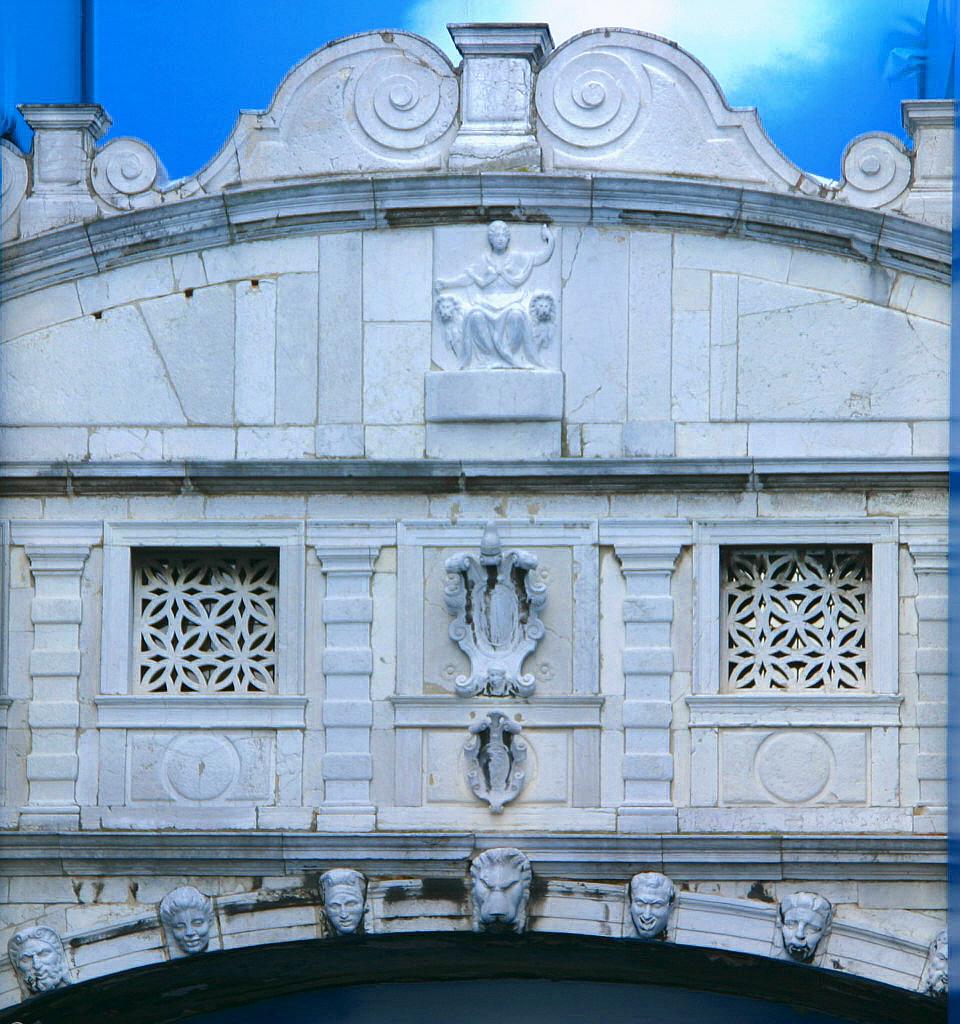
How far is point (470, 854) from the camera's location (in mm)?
10867

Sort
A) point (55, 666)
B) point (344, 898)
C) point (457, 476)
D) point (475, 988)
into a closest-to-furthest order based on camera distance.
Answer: point (344, 898) → point (457, 476) → point (55, 666) → point (475, 988)

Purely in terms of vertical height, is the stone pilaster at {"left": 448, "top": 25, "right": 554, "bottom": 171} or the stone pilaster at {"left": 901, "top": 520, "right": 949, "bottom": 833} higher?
the stone pilaster at {"left": 448, "top": 25, "right": 554, "bottom": 171}

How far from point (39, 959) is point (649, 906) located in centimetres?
290

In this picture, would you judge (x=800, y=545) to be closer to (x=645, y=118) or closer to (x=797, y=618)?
(x=797, y=618)

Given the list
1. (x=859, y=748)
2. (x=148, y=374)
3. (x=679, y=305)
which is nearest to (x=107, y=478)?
(x=148, y=374)

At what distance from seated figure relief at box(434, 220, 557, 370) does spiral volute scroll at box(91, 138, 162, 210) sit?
154 centimetres

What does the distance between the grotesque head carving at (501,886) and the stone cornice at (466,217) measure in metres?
3.08

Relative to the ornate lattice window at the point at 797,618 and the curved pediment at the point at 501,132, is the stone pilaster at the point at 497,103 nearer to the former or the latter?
the curved pediment at the point at 501,132

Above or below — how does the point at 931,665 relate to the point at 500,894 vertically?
above

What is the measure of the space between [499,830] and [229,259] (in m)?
3.08

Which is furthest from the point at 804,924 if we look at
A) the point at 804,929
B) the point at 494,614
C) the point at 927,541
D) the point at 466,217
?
the point at 466,217

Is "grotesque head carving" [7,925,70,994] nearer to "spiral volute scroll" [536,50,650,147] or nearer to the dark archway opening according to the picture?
the dark archway opening

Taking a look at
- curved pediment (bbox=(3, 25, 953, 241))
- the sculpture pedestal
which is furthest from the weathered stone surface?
the sculpture pedestal

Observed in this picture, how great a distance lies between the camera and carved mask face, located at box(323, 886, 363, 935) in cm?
1080
